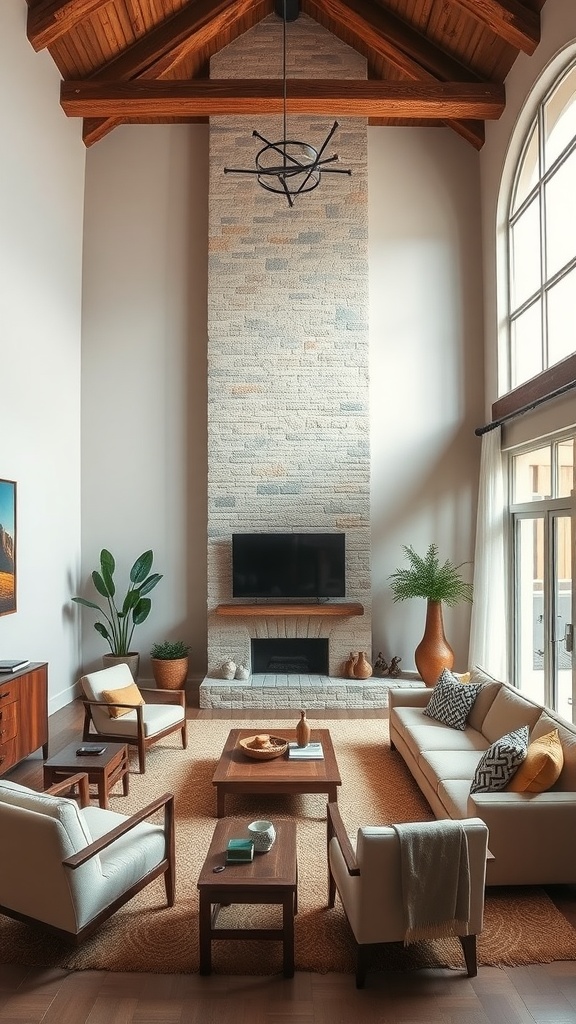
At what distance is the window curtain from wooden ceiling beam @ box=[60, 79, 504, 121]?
3.54 m

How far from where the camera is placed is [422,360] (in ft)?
28.0

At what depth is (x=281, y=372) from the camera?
323 inches

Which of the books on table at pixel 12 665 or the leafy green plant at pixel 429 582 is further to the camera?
the leafy green plant at pixel 429 582

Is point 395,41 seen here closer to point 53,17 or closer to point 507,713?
point 53,17

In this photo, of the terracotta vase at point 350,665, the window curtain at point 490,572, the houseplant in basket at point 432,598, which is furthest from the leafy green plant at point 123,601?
the window curtain at point 490,572

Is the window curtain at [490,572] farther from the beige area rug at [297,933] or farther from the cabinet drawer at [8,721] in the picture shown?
the cabinet drawer at [8,721]

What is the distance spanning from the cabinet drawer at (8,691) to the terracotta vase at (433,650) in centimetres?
432

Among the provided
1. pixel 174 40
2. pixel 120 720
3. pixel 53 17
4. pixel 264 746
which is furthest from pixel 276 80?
pixel 264 746

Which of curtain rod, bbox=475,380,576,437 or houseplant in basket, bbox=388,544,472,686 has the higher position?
Result: curtain rod, bbox=475,380,576,437

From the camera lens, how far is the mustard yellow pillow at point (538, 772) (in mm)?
3639

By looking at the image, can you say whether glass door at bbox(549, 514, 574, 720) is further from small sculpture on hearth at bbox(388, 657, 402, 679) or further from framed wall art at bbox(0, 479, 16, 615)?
framed wall art at bbox(0, 479, 16, 615)

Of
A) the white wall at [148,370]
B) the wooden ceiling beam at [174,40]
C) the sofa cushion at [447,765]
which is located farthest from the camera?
the white wall at [148,370]

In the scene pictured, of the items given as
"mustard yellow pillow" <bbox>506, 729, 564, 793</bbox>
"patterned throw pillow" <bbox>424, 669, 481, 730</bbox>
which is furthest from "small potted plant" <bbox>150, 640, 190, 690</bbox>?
"mustard yellow pillow" <bbox>506, 729, 564, 793</bbox>

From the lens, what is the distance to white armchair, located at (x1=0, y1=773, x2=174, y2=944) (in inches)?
112
